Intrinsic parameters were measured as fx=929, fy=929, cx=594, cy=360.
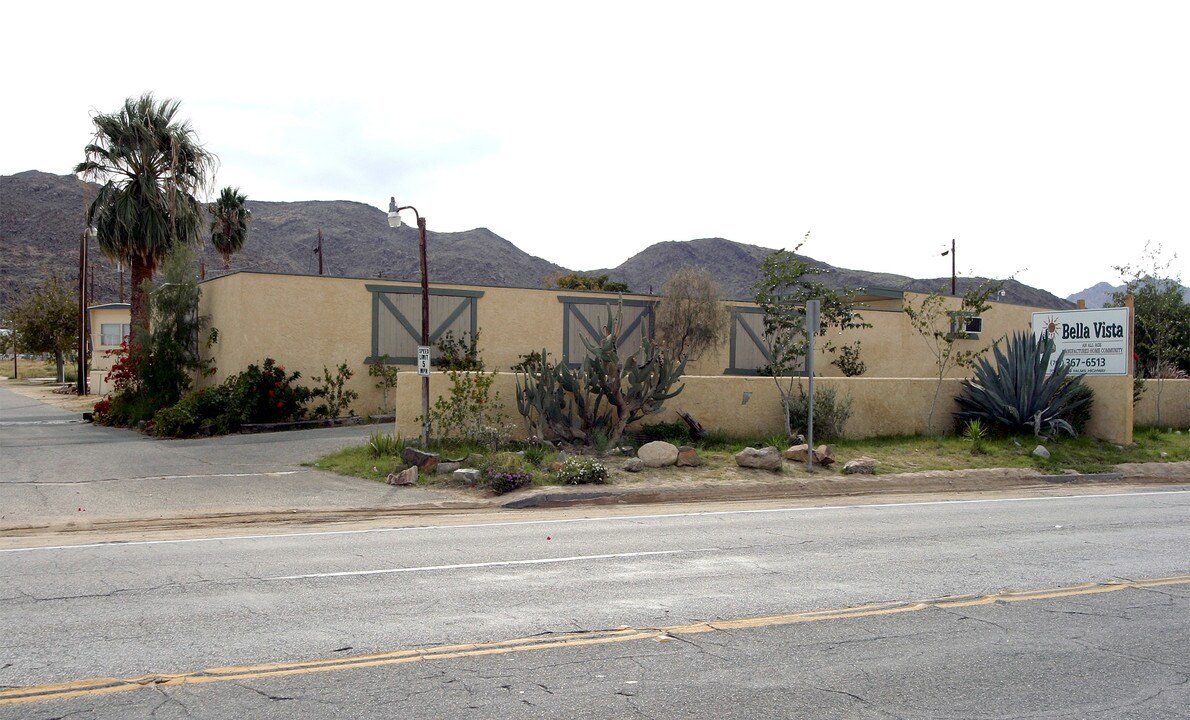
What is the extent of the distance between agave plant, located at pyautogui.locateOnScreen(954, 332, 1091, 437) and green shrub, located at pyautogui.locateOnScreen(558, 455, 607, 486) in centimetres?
953

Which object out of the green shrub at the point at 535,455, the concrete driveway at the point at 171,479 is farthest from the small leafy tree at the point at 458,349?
the green shrub at the point at 535,455

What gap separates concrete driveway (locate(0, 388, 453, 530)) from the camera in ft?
44.0

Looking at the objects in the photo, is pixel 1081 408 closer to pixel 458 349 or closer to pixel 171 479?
pixel 458 349

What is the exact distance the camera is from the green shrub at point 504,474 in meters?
14.9

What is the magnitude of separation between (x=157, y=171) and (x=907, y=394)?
22756mm

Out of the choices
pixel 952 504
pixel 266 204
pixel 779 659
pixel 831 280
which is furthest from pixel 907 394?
pixel 266 204

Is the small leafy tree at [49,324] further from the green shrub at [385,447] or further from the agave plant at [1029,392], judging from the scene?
the agave plant at [1029,392]

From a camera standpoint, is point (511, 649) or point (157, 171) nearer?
point (511, 649)

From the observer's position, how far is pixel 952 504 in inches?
571

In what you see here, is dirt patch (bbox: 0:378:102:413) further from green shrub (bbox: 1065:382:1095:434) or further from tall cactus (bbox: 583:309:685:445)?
green shrub (bbox: 1065:382:1095:434)

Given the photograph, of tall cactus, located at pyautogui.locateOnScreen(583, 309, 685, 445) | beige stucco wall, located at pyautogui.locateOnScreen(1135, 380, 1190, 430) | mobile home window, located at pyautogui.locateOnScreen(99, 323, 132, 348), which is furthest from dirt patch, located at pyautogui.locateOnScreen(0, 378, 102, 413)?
beige stucco wall, located at pyautogui.locateOnScreen(1135, 380, 1190, 430)

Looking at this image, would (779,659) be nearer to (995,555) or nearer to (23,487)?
(995,555)

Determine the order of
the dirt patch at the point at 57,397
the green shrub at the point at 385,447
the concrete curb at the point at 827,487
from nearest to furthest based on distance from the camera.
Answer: the concrete curb at the point at 827,487 → the green shrub at the point at 385,447 → the dirt patch at the point at 57,397

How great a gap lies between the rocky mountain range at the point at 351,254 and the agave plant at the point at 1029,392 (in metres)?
71.2
